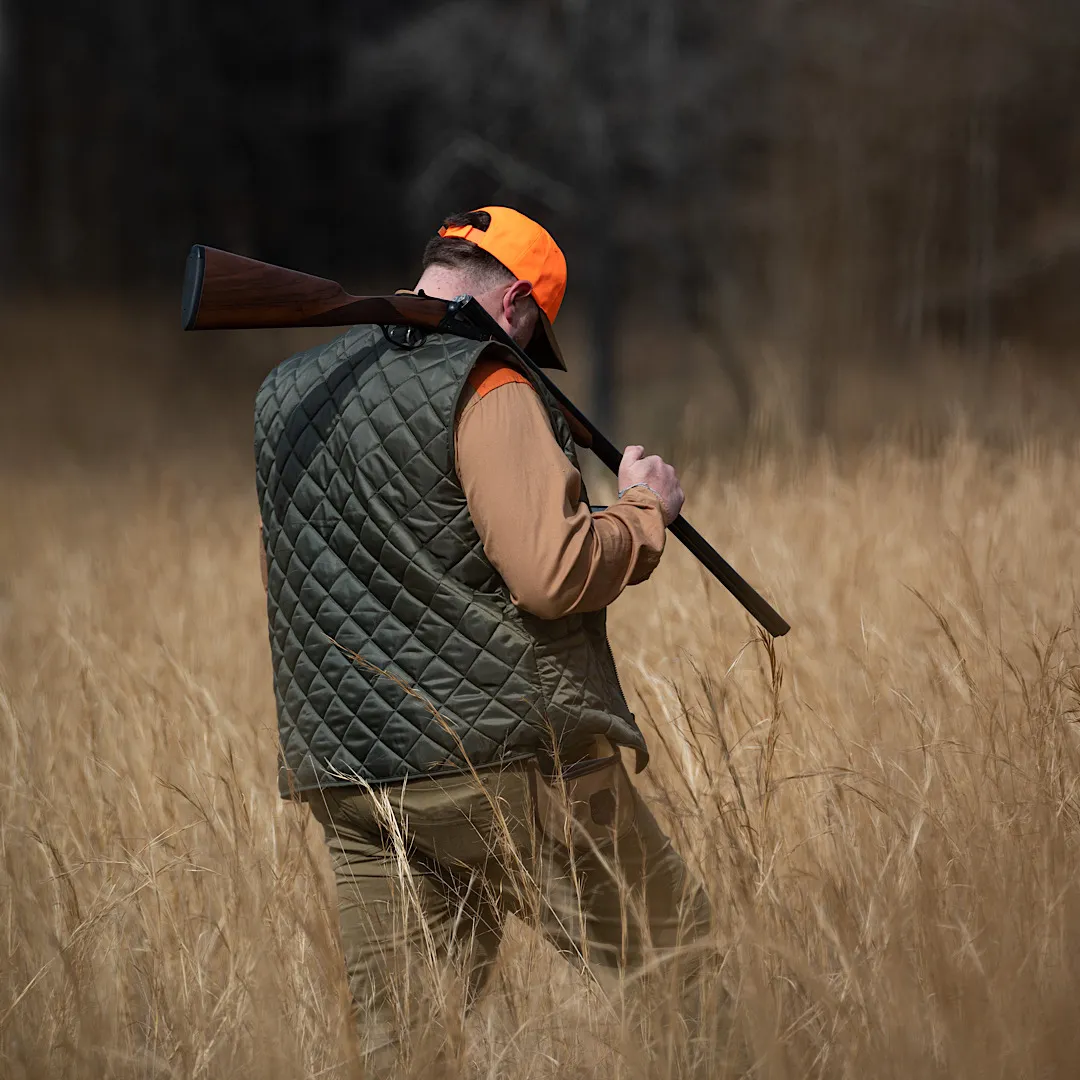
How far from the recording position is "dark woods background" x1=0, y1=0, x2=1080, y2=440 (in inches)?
355

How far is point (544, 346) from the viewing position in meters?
2.24

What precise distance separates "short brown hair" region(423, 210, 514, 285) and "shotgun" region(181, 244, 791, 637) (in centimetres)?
7

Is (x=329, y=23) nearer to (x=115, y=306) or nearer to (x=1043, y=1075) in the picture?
(x=115, y=306)

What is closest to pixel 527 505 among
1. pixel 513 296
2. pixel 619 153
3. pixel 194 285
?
pixel 513 296

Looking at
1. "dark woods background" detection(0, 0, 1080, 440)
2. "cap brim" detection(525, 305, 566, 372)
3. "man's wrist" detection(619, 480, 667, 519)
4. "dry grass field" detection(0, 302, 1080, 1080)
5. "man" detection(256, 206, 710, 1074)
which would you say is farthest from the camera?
"dark woods background" detection(0, 0, 1080, 440)

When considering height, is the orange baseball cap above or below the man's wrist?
above

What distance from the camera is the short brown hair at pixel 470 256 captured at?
206cm

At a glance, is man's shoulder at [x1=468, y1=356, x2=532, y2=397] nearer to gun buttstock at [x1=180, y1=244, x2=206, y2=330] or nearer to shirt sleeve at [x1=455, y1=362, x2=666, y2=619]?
shirt sleeve at [x1=455, y1=362, x2=666, y2=619]

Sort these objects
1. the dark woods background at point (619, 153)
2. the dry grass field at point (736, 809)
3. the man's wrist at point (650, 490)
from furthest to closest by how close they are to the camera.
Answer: the dark woods background at point (619, 153) → the man's wrist at point (650, 490) → the dry grass field at point (736, 809)

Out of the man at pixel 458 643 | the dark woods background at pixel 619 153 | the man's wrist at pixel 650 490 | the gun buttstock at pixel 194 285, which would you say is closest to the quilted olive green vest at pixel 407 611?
the man at pixel 458 643

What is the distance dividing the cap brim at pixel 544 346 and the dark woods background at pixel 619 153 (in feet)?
21.8

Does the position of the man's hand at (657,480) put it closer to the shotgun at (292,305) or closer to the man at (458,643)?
the man at (458,643)

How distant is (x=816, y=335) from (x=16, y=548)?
6815 mm

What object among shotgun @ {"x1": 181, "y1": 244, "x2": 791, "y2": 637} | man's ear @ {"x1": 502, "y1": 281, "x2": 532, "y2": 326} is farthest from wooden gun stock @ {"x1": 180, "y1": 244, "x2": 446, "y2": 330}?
man's ear @ {"x1": 502, "y1": 281, "x2": 532, "y2": 326}
